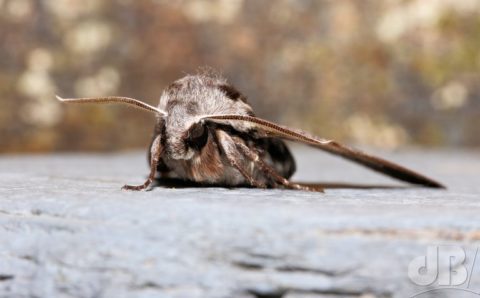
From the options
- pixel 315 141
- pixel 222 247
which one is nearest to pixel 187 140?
pixel 315 141

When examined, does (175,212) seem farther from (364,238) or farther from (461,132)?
(461,132)

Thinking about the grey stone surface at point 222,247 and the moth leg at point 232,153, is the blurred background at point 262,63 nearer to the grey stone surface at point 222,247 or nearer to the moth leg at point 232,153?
the moth leg at point 232,153

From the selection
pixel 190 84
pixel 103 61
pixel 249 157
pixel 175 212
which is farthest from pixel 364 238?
pixel 103 61

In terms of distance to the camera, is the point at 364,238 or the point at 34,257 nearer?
the point at 364,238

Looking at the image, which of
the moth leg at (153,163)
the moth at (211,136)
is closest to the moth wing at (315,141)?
the moth at (211,136)

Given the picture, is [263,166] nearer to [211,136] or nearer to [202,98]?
[211,136]

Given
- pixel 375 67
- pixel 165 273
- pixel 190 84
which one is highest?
pixel 375 67
